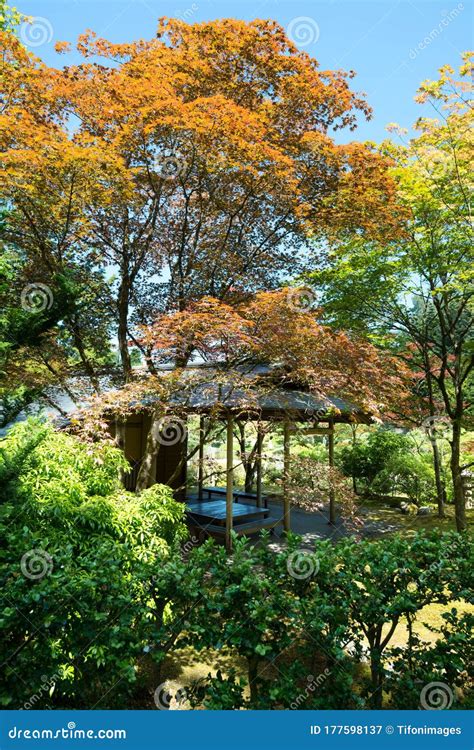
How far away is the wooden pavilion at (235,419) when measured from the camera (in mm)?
6750

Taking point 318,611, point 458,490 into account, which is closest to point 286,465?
point 458,490

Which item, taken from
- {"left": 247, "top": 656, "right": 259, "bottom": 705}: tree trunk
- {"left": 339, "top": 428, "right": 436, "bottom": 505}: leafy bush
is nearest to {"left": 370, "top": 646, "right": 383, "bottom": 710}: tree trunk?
{"left": 247, "top": 656, "right": 259, "bottom": 705}: tree trunk

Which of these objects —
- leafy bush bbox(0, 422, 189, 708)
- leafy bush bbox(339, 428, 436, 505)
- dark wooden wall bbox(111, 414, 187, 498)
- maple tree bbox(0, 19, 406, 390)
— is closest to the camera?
leafy bush bbox(0, 422, 189, 708)

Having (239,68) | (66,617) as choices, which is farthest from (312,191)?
(66,617)

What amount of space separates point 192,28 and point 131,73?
123 cm

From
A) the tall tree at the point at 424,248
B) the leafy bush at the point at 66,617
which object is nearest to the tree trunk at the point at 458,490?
the tall tree at the point at 424,248

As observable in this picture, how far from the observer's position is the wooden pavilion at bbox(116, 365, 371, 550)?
266 inches

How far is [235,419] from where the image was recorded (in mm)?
9133

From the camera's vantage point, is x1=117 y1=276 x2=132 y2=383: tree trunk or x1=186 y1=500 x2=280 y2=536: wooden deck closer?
x1=117 y1=276 x2=132 y2=383: tree trunk

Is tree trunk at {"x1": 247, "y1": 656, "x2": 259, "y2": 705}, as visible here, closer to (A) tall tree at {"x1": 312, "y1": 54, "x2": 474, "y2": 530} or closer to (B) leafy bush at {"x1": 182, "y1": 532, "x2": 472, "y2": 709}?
(B) leafy bush at {"x1": 182, "y1": 532, "x2": 472, "y2": 709}

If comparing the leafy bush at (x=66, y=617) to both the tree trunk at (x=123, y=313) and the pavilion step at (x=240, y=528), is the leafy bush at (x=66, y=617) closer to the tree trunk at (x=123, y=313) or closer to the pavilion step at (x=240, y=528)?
the tree trunk at (x=123, y=313)

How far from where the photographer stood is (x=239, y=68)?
285 inches

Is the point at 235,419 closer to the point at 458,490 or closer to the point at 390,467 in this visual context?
the point at 458,490
